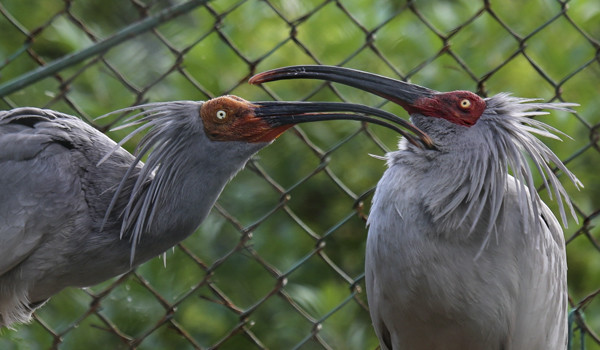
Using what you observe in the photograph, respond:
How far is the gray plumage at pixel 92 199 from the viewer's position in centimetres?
261

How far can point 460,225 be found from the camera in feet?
8.43

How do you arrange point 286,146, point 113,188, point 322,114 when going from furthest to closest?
point 286,146 < point 113,188 < point 322,114

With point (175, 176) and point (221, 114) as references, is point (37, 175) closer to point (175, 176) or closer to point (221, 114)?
point (175, 176)

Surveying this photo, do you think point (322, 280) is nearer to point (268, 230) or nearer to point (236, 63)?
point (268, 230)

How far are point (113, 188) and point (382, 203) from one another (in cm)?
69

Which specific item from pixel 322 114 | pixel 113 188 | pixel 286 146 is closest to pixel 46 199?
pixel 113 188

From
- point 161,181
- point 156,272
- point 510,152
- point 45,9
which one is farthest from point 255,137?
point 45,9

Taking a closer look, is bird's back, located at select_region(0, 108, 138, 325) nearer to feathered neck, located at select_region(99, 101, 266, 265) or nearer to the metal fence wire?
feathered neck, located at select_region(99, 101, 266, 265)

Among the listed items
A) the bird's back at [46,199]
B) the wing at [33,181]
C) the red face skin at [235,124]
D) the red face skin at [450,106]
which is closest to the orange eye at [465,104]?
the red face skin at [450,106]

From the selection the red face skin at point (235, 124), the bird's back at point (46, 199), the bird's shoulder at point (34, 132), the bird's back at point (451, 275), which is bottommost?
the bird's back at point (451, 275)

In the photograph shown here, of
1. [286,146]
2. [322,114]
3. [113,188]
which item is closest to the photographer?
[322,114]

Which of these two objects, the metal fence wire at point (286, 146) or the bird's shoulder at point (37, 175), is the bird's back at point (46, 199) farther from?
the metal fence wire at point (286, 146)

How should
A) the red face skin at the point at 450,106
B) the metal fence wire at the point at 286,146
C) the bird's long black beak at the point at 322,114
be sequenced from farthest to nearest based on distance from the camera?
the metal fence wire at the point at 286,146
the red face skin at the point at 450,106
the bird's long black beak at the point at 322,114

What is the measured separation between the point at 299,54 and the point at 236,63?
10.8 inches
